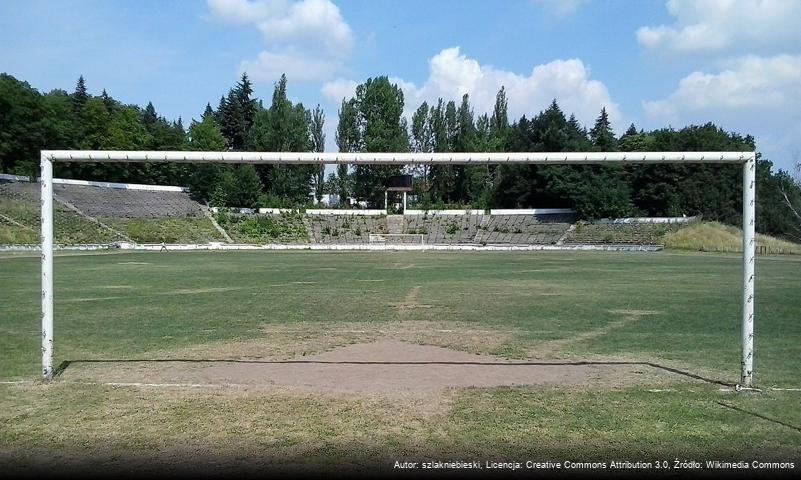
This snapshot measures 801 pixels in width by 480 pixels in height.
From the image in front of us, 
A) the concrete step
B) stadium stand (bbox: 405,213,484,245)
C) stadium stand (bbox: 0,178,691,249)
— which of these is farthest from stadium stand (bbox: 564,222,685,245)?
the concrete step

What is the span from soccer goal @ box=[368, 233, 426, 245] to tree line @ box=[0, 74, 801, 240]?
7.85 m

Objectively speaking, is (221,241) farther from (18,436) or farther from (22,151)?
(18,436)

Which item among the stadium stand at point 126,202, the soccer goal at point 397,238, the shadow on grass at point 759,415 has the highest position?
the stadium stand at point 126,202

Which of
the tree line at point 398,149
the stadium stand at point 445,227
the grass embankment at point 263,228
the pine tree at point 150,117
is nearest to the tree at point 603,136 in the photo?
the tree line at point 398,149

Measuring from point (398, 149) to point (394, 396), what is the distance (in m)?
76.3

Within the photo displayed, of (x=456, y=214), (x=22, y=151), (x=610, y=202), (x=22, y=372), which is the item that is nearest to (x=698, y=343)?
(x=22, y=372)

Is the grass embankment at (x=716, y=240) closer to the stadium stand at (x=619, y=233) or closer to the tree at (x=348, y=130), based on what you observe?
the stadium stand at (x=619, y=233)

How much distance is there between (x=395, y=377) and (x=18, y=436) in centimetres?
427

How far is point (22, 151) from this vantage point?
6962cm

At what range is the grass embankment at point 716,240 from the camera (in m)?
57.5

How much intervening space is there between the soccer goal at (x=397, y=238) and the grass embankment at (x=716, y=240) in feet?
85.1

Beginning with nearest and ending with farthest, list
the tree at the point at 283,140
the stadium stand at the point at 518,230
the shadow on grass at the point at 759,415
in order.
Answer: the shadow on grass at the point at 759,415
the stadium stand at the point at 518,230
the tree at the point at 283,140

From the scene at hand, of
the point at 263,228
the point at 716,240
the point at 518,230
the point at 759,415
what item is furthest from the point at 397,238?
the point at 759,415

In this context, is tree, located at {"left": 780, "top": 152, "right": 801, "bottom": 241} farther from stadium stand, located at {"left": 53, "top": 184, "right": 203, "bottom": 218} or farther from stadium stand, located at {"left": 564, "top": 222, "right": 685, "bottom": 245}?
stadium stand, located at {"left": 53, "top": 184, "right": 203, "bottom": 218}
